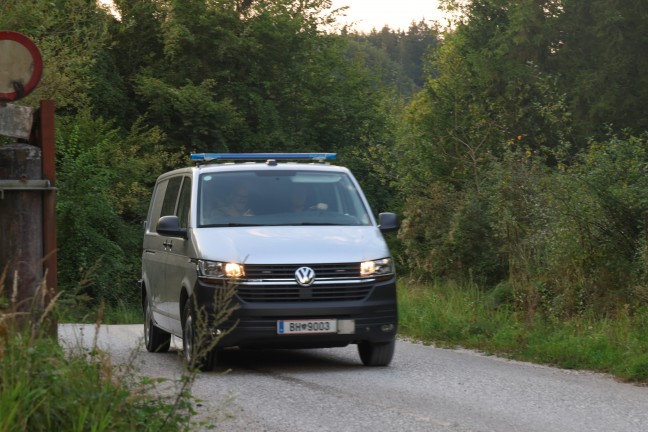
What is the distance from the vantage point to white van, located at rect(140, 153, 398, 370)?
36.9 feet

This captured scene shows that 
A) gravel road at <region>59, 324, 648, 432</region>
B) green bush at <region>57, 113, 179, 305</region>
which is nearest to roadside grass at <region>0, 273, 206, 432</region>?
gravel road at <region>59, 324, 648, 432</region>

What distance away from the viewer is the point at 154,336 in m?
14.4

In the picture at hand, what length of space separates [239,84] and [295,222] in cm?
3692

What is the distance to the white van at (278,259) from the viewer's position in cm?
1126

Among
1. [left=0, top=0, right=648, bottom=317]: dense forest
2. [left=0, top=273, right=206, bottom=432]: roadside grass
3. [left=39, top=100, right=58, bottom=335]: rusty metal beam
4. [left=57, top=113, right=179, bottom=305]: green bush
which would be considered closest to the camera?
[left=0, top=273, right=206, bottom=432]: roadside grass

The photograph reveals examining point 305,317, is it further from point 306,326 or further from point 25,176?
point 25,176

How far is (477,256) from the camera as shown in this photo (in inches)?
866

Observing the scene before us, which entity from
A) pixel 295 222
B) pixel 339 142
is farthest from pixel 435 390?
pixel 339 142

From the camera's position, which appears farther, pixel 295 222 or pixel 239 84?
pixel 239 84

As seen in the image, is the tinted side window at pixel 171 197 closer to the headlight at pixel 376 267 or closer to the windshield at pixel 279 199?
the windshield at pixel 279 199

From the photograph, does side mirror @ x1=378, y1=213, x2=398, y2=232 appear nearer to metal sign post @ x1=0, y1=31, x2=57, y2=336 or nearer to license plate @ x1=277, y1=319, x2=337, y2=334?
license plate @ x1=277, y1=319, x2=337, y2=334

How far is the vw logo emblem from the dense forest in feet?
24.7

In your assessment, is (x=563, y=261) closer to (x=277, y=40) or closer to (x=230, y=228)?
(x=230, y=228)

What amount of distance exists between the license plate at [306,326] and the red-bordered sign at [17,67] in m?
3.66
